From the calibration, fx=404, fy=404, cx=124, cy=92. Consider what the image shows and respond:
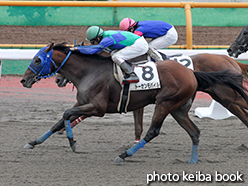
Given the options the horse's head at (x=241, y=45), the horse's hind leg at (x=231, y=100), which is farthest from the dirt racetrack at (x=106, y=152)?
the horse's head at (x=241, y=45)

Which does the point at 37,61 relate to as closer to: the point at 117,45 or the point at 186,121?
the point at 117,45

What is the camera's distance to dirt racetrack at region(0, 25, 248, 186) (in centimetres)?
401

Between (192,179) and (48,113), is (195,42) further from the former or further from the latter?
(192,179)

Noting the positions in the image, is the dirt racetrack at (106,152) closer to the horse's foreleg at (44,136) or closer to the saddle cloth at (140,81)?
A: the horse's foreleg at (44,136)

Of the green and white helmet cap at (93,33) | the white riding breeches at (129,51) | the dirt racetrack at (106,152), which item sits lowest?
the dirt racetrack at (106,152)

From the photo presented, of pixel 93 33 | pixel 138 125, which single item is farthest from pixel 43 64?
pixel 138 125

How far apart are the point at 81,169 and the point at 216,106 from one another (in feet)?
11.2

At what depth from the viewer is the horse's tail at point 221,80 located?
4840mm

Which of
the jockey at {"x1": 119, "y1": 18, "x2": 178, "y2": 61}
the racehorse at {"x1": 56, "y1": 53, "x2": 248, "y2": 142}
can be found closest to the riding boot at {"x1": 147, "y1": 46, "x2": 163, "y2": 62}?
the jockey at {"x1": 119, "y1": 18, "x2": 178, "y2": 61}

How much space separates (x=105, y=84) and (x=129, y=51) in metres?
0.50

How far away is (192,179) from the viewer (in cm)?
A: 401

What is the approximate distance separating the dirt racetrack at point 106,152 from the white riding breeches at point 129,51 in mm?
1186

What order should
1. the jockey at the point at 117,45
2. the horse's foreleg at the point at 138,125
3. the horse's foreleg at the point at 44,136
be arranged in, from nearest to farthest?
the jockey at the point at 117,45 → the horse's foreleg at the point at 44,136 → the horse's foreleg at the point at 138,125

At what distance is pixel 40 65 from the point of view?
464 cm
